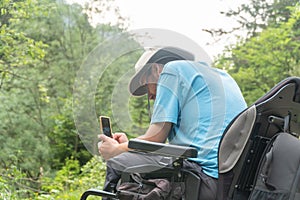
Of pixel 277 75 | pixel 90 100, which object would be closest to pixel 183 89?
pixel 90 100

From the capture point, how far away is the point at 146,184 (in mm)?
2002

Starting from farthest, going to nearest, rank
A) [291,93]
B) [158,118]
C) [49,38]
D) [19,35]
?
1. [49,38]
2. [19,35]
3. [158,118]
4. [291,93]

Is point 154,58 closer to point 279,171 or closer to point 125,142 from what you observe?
point 125,142

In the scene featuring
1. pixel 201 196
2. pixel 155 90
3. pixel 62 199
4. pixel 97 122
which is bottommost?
pixel 62 199

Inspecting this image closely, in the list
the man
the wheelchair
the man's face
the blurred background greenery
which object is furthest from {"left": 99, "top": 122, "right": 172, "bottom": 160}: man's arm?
the blurred background greenery

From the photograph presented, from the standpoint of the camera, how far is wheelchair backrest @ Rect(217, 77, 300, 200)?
1891 mm

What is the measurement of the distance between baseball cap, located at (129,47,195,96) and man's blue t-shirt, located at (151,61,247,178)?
0.11 m

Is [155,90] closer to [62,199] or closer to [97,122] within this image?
[97,122]

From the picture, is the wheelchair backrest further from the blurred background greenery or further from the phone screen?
the blurred background greenery

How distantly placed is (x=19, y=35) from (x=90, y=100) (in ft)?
11.3

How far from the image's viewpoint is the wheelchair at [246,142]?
1893 millimetres

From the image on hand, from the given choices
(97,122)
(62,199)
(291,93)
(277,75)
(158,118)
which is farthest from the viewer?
(277,75)

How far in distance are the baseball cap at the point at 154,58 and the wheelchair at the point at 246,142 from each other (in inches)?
16.8

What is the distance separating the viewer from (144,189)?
1.99 meters
